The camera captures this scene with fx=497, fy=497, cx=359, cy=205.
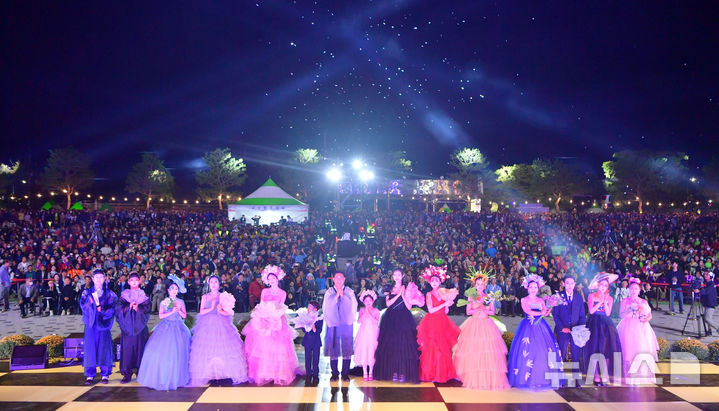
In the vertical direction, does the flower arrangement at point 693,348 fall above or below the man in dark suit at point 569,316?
below

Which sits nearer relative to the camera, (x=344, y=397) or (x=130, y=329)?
(x=344, y=397)

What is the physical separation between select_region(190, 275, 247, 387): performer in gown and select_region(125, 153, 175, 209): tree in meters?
56.3

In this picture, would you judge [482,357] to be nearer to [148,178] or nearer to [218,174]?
[218,174]

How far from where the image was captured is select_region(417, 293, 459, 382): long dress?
749cm

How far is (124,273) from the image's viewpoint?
1455cm

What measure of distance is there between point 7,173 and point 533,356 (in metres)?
74.6

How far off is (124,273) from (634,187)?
63415 millimetres

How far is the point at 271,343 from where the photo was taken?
24.6 ft

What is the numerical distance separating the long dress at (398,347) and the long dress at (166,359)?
114 inches

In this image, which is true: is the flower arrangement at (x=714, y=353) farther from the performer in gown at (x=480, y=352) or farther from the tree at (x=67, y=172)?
the tree at (x=67, y=172)

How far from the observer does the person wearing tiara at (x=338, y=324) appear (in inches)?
304

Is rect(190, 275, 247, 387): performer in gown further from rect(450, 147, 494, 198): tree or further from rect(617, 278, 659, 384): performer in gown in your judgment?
rect(450, 147, 494, 198): tree

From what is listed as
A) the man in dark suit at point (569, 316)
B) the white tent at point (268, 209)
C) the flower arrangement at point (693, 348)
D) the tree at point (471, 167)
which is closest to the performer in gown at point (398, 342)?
the man in dark suit at point (569, 316)

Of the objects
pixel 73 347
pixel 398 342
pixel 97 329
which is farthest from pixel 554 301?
pixel 73 347
